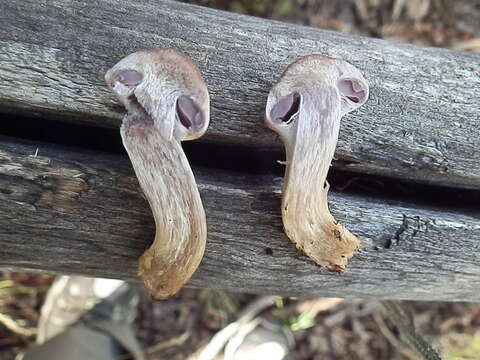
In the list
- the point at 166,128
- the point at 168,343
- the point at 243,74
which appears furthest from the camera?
the point at 168,343

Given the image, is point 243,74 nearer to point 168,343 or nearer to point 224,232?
point 224,232

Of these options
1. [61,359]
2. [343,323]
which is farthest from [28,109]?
[343,323]

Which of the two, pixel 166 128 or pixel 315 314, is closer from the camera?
pixel 166 128

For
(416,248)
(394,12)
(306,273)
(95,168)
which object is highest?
(394,12)

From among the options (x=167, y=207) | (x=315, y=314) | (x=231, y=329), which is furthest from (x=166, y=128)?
(x=315, y=314)

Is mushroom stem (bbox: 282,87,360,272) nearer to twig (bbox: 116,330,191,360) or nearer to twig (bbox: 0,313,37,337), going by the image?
twig (bbox: 116,330,191,360)

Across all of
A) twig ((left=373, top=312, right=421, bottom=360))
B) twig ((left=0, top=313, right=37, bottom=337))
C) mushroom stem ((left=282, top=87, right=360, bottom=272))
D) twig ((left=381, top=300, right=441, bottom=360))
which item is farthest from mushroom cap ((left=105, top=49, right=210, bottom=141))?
twig ((left=373, top=312, right=421, bottom=360))

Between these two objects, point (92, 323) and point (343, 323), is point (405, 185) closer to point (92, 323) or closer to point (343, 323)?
point (343, 323)
